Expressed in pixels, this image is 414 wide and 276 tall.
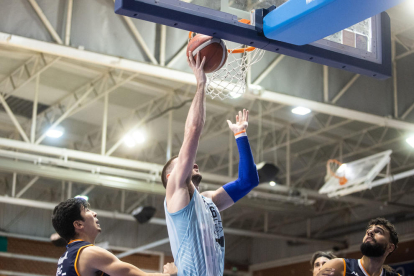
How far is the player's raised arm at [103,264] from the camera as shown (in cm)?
376

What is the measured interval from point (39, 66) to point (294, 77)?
20.5 ft

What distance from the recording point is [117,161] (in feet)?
41.0

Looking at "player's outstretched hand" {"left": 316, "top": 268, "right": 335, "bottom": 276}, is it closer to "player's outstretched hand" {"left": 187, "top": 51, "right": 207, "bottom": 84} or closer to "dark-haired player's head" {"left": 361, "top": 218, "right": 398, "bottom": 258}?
"dark-haired player's head" {"left": 361, "top": 218, "right": 398, "bottom": 258}

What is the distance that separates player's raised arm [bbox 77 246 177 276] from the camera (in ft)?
12.3

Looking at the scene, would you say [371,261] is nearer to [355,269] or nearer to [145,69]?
[355,269]

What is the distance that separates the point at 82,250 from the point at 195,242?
90 cm

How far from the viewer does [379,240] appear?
5305 millimetres

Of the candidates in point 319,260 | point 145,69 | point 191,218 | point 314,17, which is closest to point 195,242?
point 191,218

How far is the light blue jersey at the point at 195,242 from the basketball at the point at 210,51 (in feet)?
3.54

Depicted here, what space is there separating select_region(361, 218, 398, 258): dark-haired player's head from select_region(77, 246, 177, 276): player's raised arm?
2.43 metres

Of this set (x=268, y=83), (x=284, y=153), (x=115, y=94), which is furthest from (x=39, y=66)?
(x=284, y=153)

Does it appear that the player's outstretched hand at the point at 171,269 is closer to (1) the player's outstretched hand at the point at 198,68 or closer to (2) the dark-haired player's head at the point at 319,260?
(1) the player's outstretched hand at the point at 198,68

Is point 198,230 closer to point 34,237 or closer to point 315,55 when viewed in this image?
point 315,55

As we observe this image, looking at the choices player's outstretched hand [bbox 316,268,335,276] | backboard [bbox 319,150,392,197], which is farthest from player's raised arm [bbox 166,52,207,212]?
backboard [bbox 319,150,392,197]
